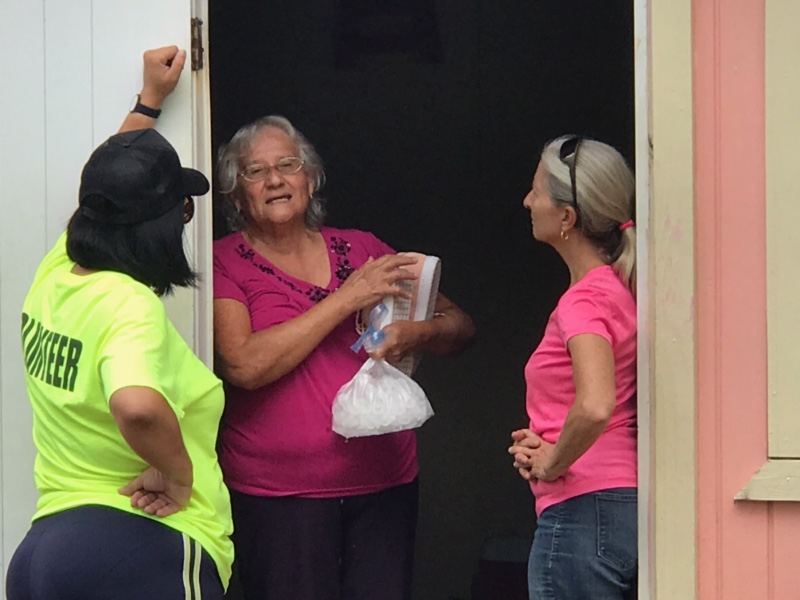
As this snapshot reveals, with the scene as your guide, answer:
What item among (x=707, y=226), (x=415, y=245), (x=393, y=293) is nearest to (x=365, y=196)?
(x=415, y=245)

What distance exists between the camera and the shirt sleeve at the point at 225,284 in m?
2.66

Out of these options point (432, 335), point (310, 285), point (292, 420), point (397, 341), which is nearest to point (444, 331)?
point (432, 335)

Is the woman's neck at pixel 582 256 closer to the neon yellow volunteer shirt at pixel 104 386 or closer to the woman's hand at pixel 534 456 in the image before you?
the woman's hand at pixel 534 456

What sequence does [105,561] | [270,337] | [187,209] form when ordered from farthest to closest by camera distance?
[270,337] → [187,209] → [105,561]

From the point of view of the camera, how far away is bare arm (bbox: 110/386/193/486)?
183 centimetres

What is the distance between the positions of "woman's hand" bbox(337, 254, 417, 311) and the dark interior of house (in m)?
1.92

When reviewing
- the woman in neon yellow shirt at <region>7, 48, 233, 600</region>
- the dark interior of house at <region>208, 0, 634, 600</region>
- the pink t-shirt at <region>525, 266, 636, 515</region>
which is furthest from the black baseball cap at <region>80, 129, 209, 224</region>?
the dark interior of house at <region>208, 0, 634, 600</region>

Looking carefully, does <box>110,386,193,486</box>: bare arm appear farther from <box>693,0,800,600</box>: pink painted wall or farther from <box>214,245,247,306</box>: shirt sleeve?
<box>693,0,800,600</box>: pink painted wall

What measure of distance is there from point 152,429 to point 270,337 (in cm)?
76

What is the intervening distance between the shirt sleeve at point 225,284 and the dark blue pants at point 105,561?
0.76m

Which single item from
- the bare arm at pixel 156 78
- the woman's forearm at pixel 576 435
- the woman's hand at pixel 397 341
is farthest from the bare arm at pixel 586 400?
the bare arm at pixel 156 78

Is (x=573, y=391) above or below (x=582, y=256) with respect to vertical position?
below

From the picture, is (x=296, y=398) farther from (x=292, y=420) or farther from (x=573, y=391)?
(x=573, y=391)

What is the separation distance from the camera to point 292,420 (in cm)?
267
